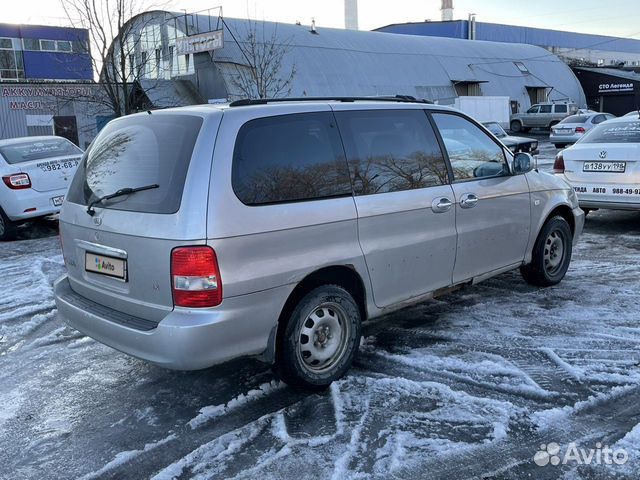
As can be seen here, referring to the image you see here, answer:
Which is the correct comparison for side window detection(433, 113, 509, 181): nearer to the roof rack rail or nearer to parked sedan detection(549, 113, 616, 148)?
the roof rack rail

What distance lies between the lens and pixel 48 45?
37969mm

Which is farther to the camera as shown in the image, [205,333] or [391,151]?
[391,151]

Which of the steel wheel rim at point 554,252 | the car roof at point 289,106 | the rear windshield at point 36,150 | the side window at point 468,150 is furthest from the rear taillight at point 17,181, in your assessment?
the steel wheel rim at point 554,252

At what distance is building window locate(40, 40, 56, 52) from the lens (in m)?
37.6

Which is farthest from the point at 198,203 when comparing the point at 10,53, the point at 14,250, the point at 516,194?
the point at 10,53

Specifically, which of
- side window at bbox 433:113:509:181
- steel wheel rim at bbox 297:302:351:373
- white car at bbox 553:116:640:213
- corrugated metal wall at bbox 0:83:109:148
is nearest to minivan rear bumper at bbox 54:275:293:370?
steel wheel rim at bbox 297:302:351:373

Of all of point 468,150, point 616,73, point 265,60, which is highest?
point 616,73

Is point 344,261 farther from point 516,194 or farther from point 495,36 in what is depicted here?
point 495,36

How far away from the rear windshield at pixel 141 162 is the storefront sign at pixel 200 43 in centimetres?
2333

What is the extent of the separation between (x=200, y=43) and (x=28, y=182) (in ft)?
63.3

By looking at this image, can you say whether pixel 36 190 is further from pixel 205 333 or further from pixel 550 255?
pixel 550 255

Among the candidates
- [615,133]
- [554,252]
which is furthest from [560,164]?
[554,252]

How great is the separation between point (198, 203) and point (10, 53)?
132 ft

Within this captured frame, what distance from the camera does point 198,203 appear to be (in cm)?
318
